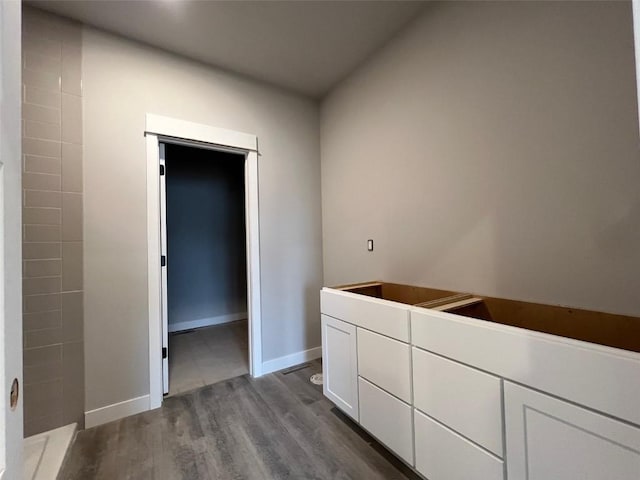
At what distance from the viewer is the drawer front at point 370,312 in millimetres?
1402

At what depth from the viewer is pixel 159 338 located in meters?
2.12

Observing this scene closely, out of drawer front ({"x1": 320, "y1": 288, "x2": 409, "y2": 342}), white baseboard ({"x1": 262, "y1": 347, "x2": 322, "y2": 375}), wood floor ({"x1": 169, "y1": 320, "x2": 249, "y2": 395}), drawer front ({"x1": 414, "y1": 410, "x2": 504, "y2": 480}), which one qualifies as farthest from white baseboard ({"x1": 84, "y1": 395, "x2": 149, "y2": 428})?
drawer front ({"x1": 414, "y1": 410, "x2": 504, "y2": 480})

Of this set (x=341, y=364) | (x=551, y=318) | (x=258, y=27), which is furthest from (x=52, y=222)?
(x=551, y=318)

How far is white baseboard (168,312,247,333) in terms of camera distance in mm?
3878

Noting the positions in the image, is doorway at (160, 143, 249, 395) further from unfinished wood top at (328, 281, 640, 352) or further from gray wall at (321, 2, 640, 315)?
unfinished wood top at (328, 281, 640, 352)

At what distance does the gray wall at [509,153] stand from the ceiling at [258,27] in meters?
0.23

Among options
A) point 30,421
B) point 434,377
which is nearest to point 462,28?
point 434,377

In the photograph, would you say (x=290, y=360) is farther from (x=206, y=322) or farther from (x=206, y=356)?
(x=206, y=322)

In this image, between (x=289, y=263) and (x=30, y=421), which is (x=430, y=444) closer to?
(x=289, y=263)

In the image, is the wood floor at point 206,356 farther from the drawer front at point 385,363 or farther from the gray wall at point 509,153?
the gray wall at point 509,153

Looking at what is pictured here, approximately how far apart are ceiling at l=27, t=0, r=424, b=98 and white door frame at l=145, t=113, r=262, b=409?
0.60 m

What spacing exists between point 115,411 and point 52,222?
1.39 m

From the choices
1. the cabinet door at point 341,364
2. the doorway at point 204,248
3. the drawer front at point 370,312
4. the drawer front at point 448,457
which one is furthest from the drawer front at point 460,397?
the doorway at point 204,248

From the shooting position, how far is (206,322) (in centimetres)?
412
